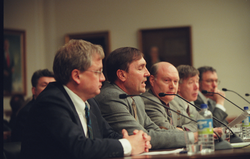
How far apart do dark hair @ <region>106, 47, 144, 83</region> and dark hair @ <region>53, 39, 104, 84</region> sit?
64 cm

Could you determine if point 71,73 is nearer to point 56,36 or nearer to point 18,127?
point 18,127

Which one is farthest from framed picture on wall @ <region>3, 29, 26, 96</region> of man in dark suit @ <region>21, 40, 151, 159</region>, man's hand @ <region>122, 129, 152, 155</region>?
man's hand @ <region>122, 129, 152, 155</region>

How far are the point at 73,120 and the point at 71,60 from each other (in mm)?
384

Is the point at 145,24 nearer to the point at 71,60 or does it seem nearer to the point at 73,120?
the point at 71,60

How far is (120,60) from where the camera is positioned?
258 cm

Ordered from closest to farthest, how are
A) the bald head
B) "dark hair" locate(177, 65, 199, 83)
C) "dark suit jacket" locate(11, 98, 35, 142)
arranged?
the bald head → "dark suit jacket" locate(11, 98, 35, 142) → "dark hair" locate(177, 65, 199, 83)

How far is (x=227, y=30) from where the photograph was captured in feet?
19.6

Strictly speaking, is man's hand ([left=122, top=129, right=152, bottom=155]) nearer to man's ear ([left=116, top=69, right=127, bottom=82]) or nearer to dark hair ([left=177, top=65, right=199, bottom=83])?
man's ear ([left=116, top=69, right=127, bottom=82])

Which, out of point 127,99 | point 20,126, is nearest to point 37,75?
point 20,126

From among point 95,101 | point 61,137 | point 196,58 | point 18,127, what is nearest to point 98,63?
point 95,101

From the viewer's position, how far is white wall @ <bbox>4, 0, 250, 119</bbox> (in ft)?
19.5

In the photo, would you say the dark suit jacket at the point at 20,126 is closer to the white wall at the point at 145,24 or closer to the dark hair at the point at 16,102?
the dark hair at the point at 16,102

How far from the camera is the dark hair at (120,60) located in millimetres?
2570

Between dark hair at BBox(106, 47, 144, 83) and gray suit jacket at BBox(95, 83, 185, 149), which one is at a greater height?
dark hair at BBox(106, 47, 144, 83)
